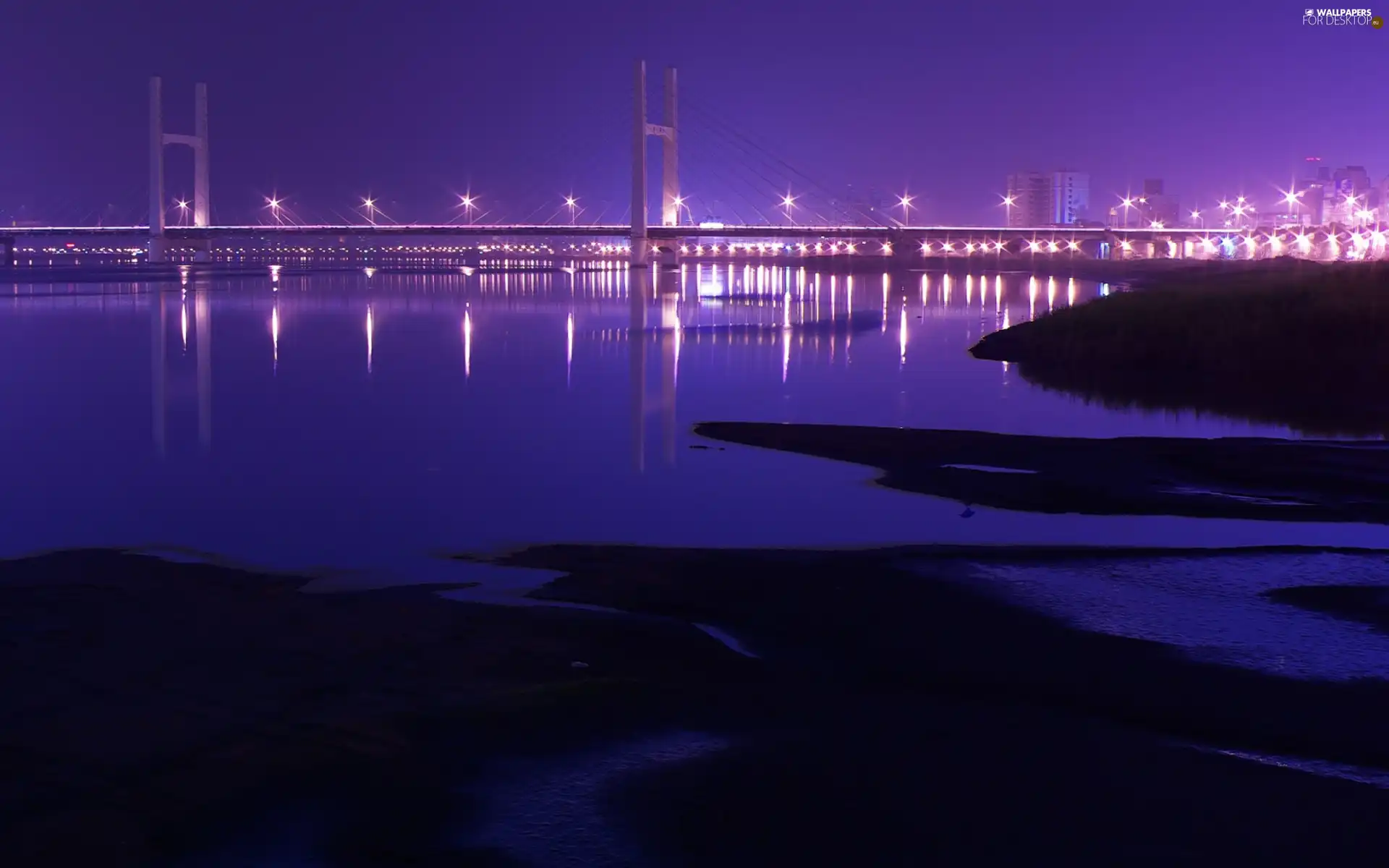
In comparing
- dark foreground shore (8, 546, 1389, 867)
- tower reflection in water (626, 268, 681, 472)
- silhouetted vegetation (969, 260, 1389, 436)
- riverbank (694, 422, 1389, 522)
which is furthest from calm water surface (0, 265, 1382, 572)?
dark foreground shore (8, 546, 1389, 867)

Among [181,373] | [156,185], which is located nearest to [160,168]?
[156,185]

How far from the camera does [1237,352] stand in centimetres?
2402

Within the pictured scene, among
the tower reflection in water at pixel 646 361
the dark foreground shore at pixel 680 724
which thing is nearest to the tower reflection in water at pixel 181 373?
the tower reflection in water at pixel 646 361

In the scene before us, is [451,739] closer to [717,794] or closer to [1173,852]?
[717,794]

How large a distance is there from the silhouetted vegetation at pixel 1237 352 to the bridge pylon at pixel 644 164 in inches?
2331

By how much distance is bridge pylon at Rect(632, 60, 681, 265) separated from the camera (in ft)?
289

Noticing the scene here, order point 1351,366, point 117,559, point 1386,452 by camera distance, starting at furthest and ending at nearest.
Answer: point 1351,366, point 1386,452, point 117,559

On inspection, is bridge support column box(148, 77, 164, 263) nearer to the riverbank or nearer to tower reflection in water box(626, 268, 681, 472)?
tower reflection in water box(626, 268, 681, 472)

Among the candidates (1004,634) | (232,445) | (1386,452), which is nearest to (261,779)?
(1004,634)

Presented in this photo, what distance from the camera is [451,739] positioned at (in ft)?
19.7

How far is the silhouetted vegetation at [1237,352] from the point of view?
63.4 ft

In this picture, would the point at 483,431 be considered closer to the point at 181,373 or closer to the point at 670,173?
the point at 181,373

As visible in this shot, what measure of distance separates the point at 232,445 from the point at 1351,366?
17102mm

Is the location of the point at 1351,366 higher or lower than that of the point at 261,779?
higher
